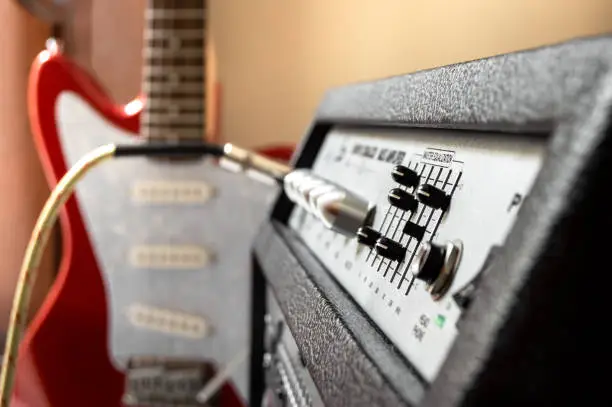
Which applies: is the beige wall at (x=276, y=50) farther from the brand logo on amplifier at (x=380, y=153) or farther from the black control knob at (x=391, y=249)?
the black control knob at (x=391, y=249)

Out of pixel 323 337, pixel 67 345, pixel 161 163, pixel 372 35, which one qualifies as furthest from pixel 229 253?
pixel 323 337

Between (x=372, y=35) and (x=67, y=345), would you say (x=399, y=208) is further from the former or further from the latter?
(x=372, y=35)

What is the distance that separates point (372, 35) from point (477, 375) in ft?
3.41

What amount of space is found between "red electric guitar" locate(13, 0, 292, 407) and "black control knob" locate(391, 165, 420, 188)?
0.63m

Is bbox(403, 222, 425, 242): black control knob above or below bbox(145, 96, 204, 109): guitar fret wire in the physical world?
above

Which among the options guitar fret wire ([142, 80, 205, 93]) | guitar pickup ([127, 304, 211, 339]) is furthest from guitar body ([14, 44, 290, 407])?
guitar fret wire ([142, 80, 205, 93])

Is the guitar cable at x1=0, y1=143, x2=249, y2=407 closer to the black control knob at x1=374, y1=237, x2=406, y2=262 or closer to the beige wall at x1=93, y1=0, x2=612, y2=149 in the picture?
the black control knob at x1=374, y1=237, x2=406, y2=262

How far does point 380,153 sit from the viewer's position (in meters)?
0.47

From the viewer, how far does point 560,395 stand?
0.23m

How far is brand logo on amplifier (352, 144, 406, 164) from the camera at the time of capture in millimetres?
435

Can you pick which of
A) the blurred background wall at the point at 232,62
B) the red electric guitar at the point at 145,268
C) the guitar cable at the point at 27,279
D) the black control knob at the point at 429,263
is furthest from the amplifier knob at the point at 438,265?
the blurred background wall at the point at 232,62

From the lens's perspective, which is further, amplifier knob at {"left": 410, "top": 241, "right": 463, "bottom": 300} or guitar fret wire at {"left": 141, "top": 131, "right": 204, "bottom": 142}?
guitar fret wire at {"left": 141, "top": 131, "right": 204, "bottom": 142}

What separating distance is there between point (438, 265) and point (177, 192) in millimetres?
745

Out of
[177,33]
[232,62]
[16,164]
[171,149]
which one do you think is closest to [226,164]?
[171,149]
